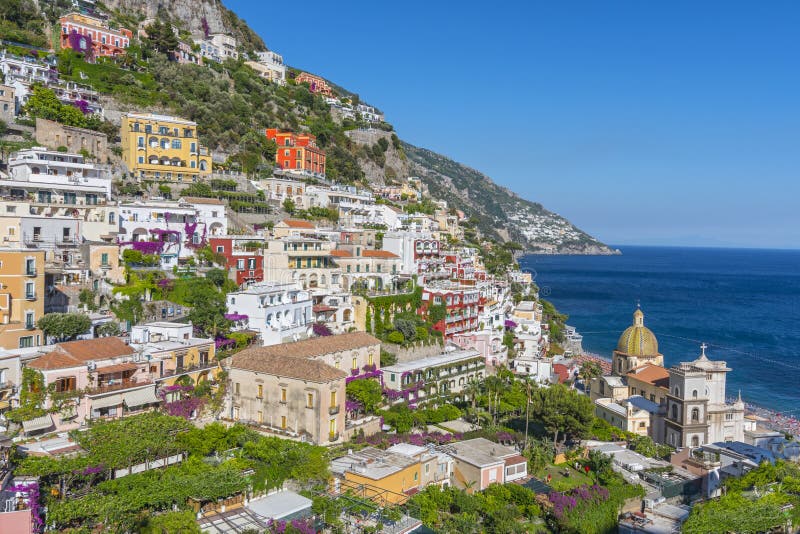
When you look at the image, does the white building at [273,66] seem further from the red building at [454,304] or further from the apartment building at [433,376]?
the apartment building at [433,376]

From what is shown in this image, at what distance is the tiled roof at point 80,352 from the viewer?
89.8ft

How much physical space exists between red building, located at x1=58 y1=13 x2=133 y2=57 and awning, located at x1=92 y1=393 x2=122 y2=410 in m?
59.0

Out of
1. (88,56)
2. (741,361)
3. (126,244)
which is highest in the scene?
(88,56)

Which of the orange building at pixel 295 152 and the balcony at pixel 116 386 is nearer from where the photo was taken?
the balcony at pixel 116 386

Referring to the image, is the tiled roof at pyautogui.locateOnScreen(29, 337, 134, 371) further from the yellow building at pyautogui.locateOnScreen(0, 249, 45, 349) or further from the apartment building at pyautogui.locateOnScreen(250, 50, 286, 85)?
the apartment building at pyautogui.locateOnScreen(250, 50, 286, 85)

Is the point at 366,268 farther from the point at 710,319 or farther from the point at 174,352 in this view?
the point at 710,319

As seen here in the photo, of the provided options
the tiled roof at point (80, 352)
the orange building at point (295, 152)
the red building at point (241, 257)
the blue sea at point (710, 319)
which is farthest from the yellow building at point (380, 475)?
the orange building at point (295, 152)

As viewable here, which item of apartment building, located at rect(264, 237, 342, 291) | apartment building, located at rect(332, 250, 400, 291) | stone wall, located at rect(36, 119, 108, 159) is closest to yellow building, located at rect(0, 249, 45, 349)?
apartment building, located at rect(264, 237, 342, 291)

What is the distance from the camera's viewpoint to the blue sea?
6775 cm

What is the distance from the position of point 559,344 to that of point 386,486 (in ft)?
152

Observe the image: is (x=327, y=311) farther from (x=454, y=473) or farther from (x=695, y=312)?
(x=695, y=312)

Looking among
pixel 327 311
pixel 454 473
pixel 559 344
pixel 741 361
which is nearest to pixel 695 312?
pixel 741 361

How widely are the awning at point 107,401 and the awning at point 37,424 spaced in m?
1.87

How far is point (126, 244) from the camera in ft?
139
